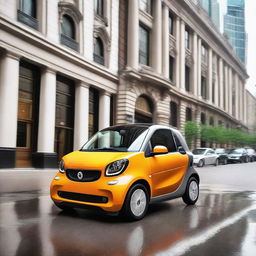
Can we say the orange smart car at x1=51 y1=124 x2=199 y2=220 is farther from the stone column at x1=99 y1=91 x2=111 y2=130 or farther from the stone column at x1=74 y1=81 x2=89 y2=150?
the stone column at x1=99 y1=91 x2=111 y2=130

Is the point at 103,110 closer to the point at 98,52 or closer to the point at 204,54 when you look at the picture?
the point at 98,52

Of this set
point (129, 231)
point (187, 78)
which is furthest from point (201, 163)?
point (129, 231)

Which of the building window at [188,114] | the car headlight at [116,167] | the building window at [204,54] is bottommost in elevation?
the car headlight at [116,167]

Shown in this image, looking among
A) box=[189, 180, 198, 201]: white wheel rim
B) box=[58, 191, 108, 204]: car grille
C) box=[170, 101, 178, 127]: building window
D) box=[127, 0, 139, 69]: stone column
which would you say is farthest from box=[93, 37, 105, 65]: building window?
box=[58, 191, 108, 204]: car grille

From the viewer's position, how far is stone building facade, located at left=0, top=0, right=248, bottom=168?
16.5 m

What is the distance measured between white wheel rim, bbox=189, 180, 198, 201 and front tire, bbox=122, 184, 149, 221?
1.88 m

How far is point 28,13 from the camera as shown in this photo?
18016 millimetres

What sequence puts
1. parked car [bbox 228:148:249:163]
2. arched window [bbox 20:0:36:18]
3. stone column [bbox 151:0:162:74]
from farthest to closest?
parked car [bbox 228:148:249:163], stone column [bbox 151:0:162:74], arched window [bbox 20:0:36:18]

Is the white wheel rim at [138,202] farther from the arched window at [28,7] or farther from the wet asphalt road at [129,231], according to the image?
the arched window at [28,7]

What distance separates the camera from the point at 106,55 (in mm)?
24625

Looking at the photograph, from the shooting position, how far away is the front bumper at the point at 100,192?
5.13 m

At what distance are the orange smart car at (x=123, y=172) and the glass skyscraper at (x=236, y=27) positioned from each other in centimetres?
13660

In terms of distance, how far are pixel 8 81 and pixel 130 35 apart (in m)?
13.9

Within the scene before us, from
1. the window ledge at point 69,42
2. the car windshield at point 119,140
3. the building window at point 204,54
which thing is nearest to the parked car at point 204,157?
the window ledge at point 69,42
